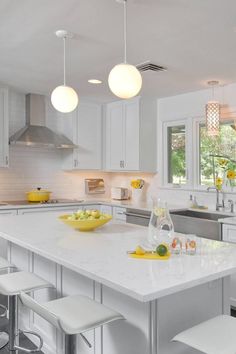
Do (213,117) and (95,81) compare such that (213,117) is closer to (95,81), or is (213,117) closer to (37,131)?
(95,81)

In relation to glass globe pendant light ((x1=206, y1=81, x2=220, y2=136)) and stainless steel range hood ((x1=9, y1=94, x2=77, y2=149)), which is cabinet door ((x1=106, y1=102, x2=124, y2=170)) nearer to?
stainless steel range hood ((x1=9, y1=94, x2=77, y2=149))

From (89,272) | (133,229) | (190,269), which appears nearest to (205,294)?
(190,269)

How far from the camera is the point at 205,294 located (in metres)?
1.87

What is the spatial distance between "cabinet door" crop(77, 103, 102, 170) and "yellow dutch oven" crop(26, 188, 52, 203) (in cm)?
70

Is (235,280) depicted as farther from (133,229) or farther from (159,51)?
(159,51)

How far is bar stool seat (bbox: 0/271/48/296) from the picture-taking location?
6.83ft

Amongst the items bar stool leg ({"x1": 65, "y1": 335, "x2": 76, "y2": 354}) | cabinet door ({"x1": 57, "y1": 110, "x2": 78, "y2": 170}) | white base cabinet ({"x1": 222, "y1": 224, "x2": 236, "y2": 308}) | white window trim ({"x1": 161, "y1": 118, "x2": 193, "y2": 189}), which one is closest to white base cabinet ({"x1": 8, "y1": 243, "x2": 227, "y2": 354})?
bar stool leg ({"x1": 65, "y1": 335, "x2": 76, "y2": 354})

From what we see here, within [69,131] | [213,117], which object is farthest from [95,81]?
[213,117]

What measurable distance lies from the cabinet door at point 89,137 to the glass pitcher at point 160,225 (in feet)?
10.8

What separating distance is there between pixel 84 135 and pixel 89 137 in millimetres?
Answer: 96

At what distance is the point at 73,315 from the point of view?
1616 mm

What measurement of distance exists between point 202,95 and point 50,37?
2333 millimetres

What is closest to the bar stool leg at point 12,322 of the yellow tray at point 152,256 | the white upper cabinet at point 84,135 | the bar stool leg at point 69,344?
the bar stool leg at point 69,344

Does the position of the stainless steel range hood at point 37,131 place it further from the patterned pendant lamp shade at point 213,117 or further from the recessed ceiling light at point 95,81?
the patterned pendant lamp shade at point 213,117
